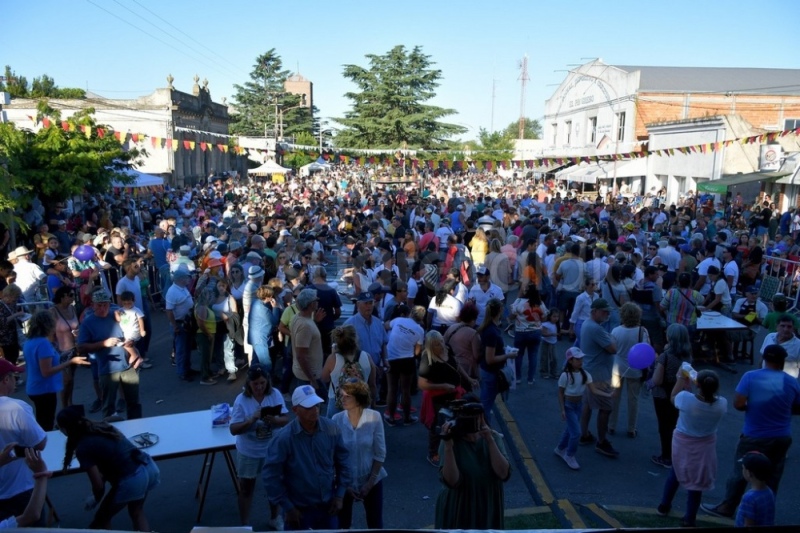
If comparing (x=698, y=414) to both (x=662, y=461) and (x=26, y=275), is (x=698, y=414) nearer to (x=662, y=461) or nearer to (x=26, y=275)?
(x=662, y=461)

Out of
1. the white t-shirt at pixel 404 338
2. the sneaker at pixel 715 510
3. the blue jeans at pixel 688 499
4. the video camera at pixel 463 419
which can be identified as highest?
the video camera at pixel 463 419

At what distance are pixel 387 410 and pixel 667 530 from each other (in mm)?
5213

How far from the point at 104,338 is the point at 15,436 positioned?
7.81 feet

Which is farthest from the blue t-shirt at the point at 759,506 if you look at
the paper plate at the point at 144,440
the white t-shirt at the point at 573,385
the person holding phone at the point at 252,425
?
the paper plate at the point at 144,440

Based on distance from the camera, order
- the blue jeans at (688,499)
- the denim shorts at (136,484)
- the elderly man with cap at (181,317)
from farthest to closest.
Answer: the elderly man with cap at (181,317), the blue jeans at (688,499), the denim shorts at (136,484)

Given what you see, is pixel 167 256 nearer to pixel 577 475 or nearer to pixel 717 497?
pixel 577 475

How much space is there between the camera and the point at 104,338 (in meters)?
6.41

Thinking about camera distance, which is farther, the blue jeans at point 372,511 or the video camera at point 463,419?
Result: the blue jeans at point 372,511

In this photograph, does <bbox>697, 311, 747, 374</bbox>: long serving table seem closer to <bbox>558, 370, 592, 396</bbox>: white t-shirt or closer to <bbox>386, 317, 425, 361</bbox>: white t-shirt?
<bbox>558, 370, 592, 396</bbox>: white t-shirt

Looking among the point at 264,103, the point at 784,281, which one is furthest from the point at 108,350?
the point at 264,103

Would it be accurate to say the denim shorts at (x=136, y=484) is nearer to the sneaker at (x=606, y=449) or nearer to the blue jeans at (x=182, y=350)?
the blue jeans at (x=182, y=350)

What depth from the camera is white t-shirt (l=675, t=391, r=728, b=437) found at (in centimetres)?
484

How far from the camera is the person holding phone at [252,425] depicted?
15.4 ft

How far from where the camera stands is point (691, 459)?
494 cm
